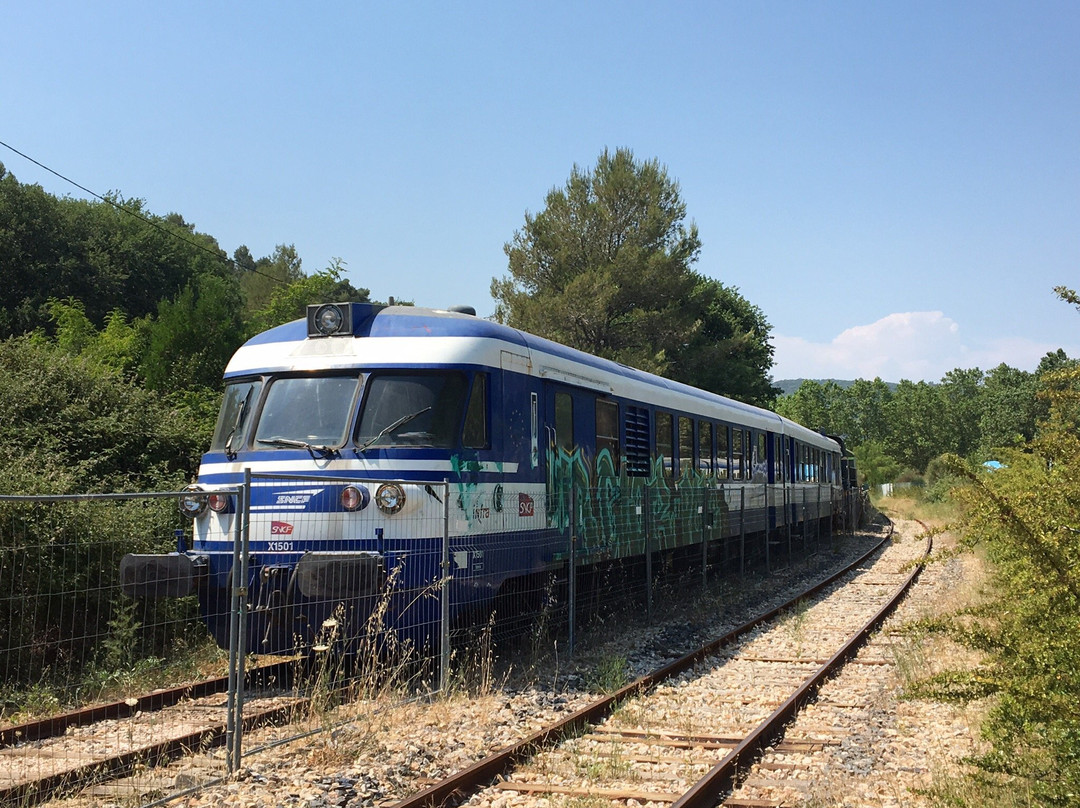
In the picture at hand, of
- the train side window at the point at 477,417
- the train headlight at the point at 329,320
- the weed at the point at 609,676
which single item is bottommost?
the weed at the point at 609,676

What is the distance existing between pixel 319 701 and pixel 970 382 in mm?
114675

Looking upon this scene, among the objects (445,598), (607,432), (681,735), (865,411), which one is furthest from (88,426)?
(865,411)

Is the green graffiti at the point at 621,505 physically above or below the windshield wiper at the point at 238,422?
below

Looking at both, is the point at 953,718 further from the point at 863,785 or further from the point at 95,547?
the point at 95,547

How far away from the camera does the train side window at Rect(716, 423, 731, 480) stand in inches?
624

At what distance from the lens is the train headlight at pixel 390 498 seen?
7.67 meters

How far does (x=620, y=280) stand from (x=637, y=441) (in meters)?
23.7

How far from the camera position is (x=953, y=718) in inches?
293

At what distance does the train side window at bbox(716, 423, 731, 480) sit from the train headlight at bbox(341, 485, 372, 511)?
9043mm

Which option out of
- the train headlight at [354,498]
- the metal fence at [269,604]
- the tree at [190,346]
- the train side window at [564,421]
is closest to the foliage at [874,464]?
the tree at [190,346]

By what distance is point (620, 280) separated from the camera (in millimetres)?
35312

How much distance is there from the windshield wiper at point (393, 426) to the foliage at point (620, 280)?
2512 centimetres

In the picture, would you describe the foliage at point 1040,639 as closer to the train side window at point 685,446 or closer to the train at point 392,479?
the train at point 392,479

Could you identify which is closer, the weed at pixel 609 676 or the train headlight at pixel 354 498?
the train headlight at pixel 354 498
